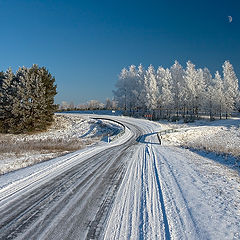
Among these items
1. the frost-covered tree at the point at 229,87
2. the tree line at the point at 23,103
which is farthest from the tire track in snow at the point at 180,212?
the frost-covered tree at the point at 229,87

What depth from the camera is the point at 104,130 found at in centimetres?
3897

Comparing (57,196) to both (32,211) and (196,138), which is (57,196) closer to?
(32,211)

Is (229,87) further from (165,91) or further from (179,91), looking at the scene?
(165,91)

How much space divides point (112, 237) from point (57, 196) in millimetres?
3281

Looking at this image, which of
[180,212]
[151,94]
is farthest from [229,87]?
[180,212]

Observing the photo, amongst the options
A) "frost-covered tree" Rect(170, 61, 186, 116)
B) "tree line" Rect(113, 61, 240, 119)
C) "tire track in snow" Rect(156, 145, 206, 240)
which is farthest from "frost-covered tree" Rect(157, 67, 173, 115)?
"tire track in snow" Rect(156, 145, 206, 240)

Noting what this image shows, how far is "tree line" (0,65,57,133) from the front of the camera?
3759cm

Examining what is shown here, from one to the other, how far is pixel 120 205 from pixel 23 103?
124 ft

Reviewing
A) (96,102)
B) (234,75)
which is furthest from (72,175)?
(96,102)

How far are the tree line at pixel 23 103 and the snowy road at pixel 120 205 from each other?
3146 centimetres

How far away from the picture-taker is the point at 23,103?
3794 centimetres

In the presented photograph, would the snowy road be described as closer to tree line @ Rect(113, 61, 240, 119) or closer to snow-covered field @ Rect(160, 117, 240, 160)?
snow-covered field @ Rect(160, 117, 240, 160)

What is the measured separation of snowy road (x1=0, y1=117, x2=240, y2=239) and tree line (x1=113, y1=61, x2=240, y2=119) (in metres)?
45.1

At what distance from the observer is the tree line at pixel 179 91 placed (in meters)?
52.4
